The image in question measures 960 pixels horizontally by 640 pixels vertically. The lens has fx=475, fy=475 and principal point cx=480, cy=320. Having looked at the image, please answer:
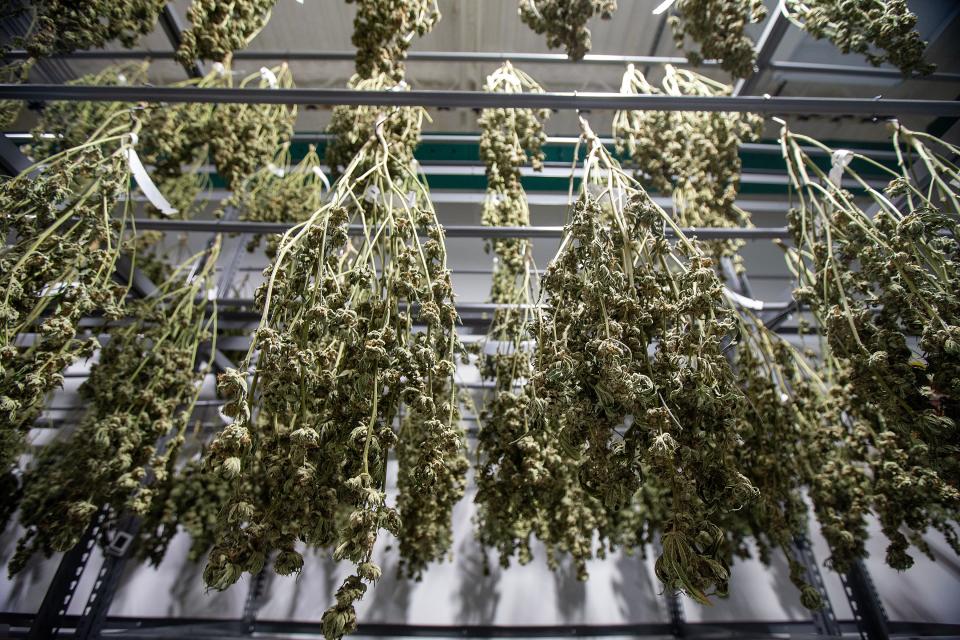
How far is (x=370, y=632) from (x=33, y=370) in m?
2.93

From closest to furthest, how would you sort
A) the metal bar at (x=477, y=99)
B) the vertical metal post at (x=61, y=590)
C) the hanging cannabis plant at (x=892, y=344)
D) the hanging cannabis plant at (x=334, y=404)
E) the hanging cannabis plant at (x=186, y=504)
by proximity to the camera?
the hanging cannabis plant at (x=334, y=404) < the hanging cannabis plant at (x=892, y=344) < the metal bar at (x=477, y=99) < the vertical metal post at (x=61, y=590) < the hanging cannabis plant at (x=186, y=504)

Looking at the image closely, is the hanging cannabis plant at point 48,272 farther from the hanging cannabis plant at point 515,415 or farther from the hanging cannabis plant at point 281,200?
the hanging cannabis plant at point 515,415

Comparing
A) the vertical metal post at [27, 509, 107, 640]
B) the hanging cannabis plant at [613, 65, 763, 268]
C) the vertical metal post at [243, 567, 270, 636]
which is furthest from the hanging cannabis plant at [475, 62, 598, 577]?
the vertical metal post at [243, 567, 270, 636]

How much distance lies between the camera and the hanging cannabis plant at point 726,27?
1.64m

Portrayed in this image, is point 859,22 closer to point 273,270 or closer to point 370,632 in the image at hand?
point 273,270

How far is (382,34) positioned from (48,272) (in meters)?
1.13

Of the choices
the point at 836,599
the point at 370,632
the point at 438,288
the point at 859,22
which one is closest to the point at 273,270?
the point at 438,288

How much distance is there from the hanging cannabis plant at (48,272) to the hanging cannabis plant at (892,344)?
1.91 meters

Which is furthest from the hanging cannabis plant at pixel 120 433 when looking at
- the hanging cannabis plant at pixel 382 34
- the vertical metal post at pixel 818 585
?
the vertical metal post at pixel 818 585

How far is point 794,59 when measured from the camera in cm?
289

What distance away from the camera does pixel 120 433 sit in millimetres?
1557

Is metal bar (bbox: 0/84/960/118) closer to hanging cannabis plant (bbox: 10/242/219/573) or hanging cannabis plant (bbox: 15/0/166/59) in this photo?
hanging cannabis plant (bbox: 15/0/166/59)

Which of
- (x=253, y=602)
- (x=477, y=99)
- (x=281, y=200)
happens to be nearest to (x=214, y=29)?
(x=281, y=200)

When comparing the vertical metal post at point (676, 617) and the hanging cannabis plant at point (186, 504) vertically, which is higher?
the hanging cannabis plant at point (186, 504)
